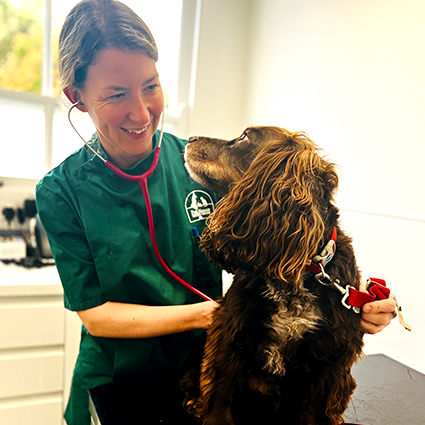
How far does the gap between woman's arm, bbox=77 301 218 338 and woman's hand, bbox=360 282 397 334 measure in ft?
0.87

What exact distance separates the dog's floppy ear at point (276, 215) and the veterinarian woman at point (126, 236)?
0.58 ft

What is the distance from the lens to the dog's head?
58cm

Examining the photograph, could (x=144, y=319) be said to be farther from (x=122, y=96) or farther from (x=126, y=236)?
(x=122, y=96)

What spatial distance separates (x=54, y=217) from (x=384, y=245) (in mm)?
851

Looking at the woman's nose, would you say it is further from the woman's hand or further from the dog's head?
the woman's hand

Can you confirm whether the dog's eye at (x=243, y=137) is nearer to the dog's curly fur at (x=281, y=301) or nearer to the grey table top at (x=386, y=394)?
the dog's curly fur at (x=281, y=301)

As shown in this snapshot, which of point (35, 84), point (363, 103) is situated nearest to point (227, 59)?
point (363, 103)

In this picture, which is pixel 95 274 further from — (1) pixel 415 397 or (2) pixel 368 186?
(1) pixel 415 397

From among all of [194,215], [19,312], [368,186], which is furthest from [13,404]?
[368,186]

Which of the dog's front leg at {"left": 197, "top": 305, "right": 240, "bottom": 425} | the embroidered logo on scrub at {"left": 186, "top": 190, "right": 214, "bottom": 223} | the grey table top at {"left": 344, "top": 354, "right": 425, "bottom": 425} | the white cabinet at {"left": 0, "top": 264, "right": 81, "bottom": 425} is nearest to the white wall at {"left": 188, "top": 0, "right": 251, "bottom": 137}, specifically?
the embroidered logo on scrub at {"left": 186, "top": 190, "right": 214, "bottom": 223}

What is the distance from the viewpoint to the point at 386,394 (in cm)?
100

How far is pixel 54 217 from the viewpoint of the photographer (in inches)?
32.1

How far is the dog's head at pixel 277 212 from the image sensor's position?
583 mm

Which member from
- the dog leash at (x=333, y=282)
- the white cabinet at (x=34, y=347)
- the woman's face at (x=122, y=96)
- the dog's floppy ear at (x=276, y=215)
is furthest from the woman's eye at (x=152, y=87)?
the white cabinet at (x=34, y=347)
